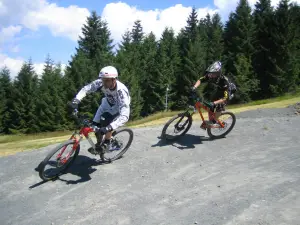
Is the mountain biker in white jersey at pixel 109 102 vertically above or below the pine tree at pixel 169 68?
below

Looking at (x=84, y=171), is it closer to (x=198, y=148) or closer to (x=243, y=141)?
(x=198, y=148)

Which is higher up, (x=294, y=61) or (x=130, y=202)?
(x=294, y=61)

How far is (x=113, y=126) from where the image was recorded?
24.9 feet

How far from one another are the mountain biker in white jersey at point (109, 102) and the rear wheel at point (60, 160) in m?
0.51

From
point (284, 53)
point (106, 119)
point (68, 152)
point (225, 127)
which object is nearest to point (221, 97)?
point (225, 127)

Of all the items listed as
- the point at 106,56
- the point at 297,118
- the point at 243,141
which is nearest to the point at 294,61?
the point at 106,56

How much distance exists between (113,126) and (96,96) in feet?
126

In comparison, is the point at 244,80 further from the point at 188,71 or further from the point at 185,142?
the point at 185,142

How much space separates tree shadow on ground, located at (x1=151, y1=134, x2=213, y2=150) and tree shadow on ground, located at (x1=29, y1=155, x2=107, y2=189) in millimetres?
2397

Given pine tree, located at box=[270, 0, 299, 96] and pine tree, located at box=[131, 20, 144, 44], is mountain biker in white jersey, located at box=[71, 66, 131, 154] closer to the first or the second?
pine tree, located at box=[270, 0, 299, 96]

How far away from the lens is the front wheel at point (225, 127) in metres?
11.0

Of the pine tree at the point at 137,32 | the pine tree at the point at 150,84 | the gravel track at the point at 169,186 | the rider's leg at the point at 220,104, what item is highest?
the pine tree at the point at 137,32

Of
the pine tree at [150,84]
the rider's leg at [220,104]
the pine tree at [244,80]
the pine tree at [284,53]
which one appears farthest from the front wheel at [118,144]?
the pine tree at [150,84]

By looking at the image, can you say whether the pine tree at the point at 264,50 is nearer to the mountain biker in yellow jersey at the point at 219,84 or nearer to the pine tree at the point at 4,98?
the mountain biker in yellow jersey at the point at 219,84
